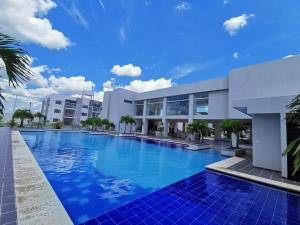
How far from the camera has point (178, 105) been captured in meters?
23.2

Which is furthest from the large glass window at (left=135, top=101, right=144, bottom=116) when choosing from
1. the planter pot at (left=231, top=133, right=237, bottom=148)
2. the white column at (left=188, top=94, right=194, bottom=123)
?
the planter pot at (left=231, top=133, right=237, bottom=148)

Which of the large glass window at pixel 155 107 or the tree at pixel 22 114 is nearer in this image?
the tree at pixel 22 114

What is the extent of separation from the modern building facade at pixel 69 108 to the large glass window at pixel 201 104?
1326 inches

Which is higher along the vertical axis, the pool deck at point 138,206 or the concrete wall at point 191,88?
the concrete wall at point 191,88

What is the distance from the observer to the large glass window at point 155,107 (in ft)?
84.8

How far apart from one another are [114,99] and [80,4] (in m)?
23.4

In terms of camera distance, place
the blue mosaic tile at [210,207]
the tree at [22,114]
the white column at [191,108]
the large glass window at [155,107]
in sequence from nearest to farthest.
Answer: the blue mosaic tile at [210,207] < the white column at [191,108] < the tree at [22,114] < the large glass window at [155,107]

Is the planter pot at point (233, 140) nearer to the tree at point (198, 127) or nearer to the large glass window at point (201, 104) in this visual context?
the tree at point (198, 127)

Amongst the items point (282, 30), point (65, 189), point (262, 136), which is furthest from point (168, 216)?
point (282, 30)

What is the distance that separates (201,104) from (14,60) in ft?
68.2

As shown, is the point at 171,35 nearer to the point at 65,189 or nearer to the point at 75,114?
the point at 65,189

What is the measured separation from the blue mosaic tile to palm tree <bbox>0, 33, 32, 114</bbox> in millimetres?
2561

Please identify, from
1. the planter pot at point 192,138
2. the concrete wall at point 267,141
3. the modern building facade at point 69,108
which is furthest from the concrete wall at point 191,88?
the modern building facade at point 69,108

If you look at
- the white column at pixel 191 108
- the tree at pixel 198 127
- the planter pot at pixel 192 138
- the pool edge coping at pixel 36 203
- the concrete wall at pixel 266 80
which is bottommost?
the pool edge coping at pixel 36 203
